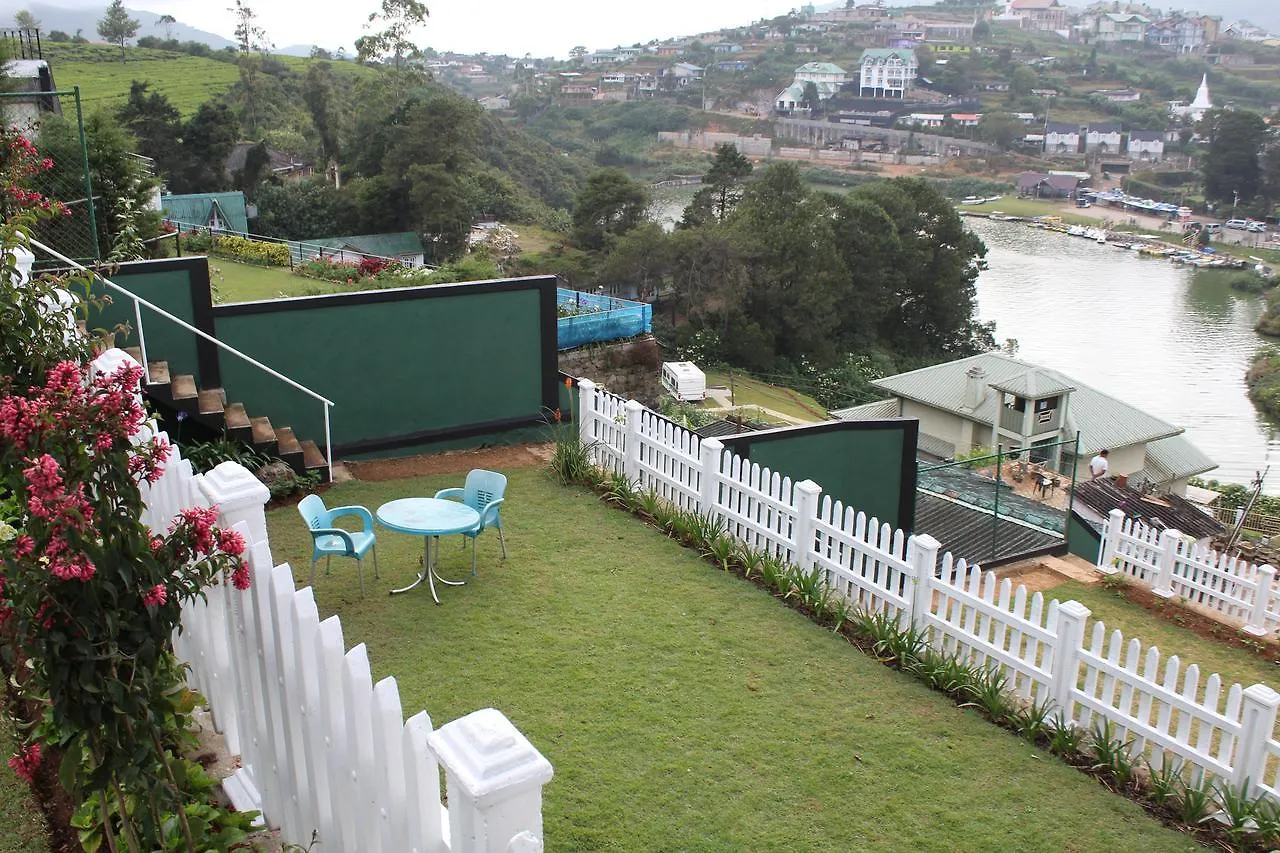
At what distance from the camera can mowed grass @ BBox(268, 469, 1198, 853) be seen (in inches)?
186

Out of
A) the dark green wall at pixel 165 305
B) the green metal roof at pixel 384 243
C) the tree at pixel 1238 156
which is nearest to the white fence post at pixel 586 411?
the dark green wall at pixel 165 305

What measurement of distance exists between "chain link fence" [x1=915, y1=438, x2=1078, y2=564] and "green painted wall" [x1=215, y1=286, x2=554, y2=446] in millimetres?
4489

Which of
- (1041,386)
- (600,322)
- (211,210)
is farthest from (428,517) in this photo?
(211,210)

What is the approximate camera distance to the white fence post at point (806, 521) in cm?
725

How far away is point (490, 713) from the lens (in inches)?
104

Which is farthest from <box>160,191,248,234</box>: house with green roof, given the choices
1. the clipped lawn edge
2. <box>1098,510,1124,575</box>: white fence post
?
the clipped lawn edge

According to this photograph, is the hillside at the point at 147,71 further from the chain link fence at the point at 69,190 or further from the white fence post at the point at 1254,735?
the white fence post at the point at 1254,735

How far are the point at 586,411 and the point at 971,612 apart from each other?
13.9 ft

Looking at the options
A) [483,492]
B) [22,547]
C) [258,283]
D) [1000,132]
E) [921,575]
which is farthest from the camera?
[1000,132]

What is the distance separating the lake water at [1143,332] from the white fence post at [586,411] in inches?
1828

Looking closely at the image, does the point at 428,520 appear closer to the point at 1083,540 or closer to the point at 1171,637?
the point at 1171,637

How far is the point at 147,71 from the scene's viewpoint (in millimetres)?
82312

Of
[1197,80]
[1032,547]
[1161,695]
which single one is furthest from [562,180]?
[1197,80]

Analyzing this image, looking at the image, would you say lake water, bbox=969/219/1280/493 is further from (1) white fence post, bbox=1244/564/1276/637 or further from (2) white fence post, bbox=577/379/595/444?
(2) white fence post, bbox=577/379/595/444
